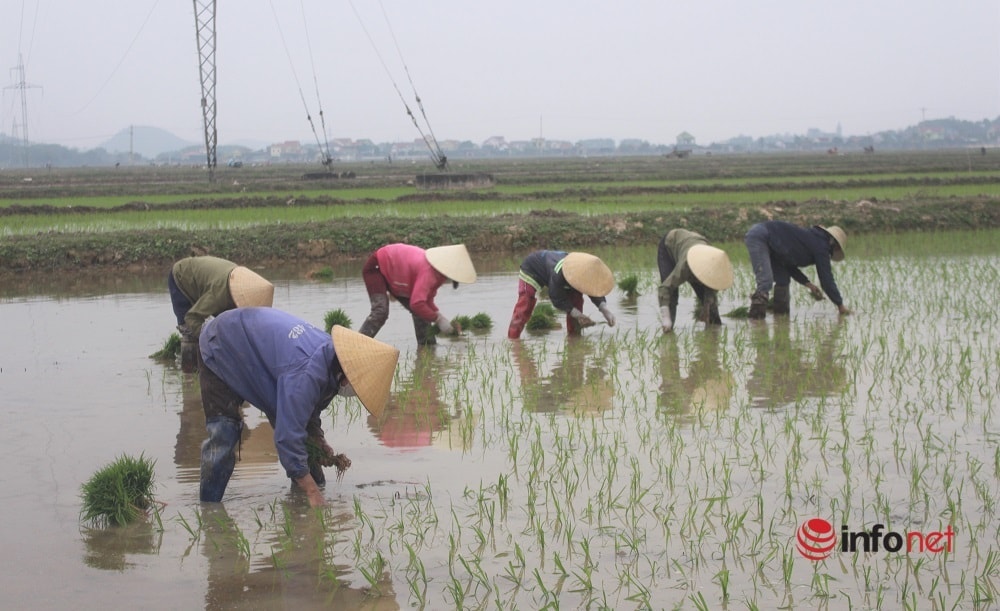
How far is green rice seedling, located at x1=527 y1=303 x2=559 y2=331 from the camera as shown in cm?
935

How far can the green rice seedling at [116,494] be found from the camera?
4430mm

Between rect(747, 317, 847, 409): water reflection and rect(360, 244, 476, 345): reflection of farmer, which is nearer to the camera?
rect(747, 317, 847, 409): water reflection

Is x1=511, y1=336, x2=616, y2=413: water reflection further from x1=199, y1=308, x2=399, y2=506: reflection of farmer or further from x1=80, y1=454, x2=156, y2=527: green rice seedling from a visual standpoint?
x1=80, y1=454, x2=156, y2=527: green rice seedling

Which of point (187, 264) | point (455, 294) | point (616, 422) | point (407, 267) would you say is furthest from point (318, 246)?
point (616, 422)

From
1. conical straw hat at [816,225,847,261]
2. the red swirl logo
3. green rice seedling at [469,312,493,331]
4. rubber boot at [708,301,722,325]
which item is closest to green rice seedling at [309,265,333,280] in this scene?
green rice seedling at [469,312,493,331]

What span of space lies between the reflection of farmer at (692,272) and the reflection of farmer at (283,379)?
463 centimetres

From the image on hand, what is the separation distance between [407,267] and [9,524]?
156 inches

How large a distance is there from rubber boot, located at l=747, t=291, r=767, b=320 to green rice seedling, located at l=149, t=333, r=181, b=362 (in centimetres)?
468

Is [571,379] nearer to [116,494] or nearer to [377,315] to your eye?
[377,315]

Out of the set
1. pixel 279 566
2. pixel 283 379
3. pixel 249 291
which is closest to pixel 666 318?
pixel 249 291

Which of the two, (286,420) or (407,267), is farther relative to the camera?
(407,267)

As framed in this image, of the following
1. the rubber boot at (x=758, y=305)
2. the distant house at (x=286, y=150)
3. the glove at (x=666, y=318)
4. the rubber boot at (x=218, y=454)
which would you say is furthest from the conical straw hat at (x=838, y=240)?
the distant house at (x=286, y=150)

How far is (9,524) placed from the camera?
450cm

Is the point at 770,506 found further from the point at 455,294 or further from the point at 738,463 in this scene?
the point at 455,294
